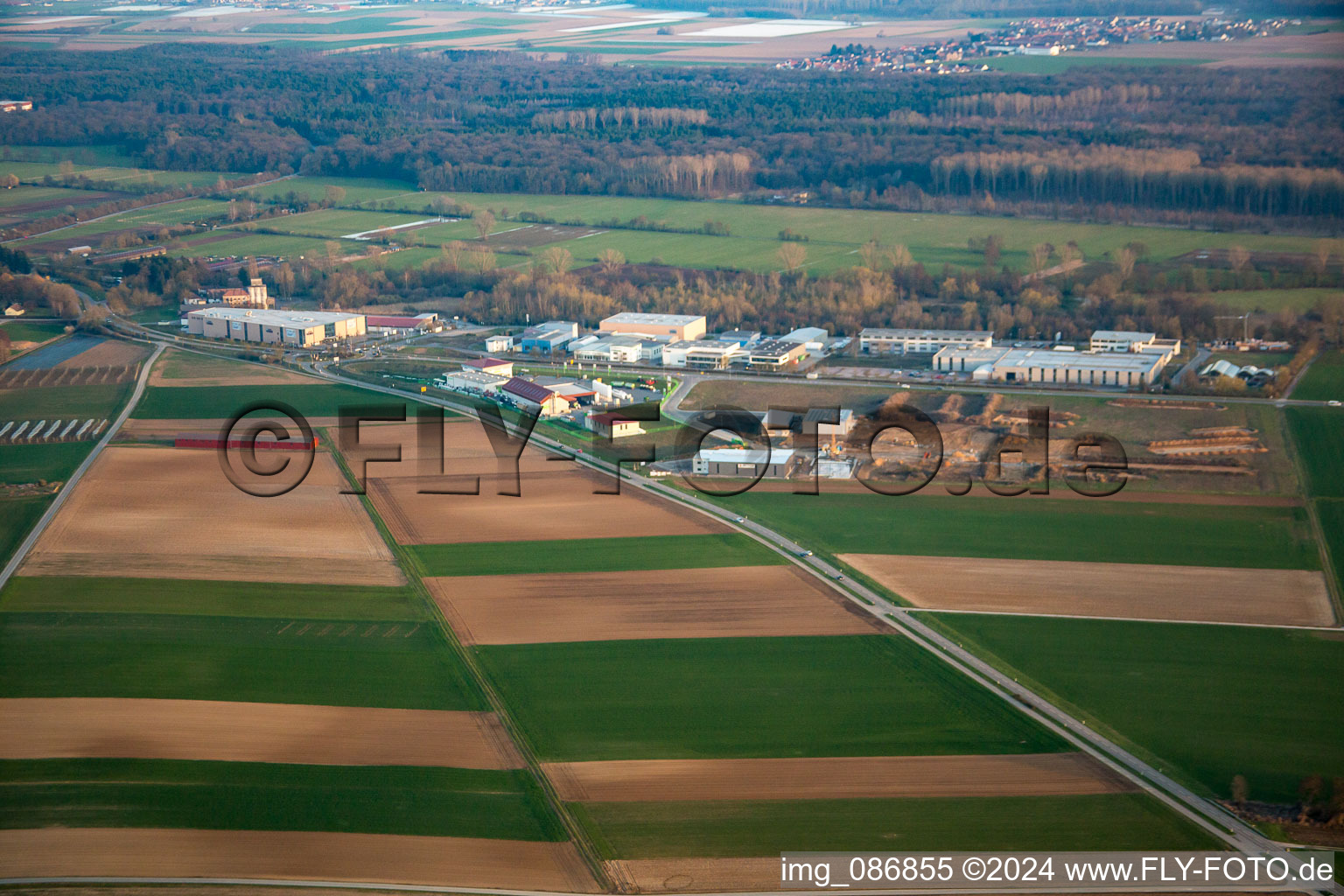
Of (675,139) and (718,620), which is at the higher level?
(675,139)

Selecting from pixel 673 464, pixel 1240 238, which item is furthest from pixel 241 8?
pixel 673 464

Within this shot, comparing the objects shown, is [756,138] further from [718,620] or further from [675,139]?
[718,620]

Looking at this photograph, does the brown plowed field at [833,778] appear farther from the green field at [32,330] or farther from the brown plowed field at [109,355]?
the green field at [32,330]

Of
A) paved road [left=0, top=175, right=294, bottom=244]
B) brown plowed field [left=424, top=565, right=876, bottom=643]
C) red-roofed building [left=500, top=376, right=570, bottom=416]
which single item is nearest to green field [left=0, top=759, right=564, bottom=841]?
brown plowed field [left=424, top=565, right=876, bottom=643]

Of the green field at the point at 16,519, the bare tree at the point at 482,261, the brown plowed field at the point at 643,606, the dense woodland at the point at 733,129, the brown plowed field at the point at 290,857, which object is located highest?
the dense woodland at the point at 733,129

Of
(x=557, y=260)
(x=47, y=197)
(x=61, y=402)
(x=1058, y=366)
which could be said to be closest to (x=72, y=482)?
(x=61, y=402)

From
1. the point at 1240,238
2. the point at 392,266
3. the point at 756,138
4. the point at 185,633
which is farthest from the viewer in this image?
the point at 756,138

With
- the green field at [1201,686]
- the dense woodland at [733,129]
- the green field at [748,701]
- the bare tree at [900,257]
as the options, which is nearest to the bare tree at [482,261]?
the dense woodland at [733,129]
